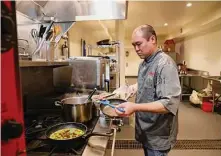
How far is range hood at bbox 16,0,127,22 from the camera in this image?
1893 mm

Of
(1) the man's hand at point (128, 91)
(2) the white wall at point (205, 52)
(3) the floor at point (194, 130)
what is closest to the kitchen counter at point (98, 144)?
(1) the man's hand at point (128, 91)

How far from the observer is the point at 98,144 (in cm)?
111

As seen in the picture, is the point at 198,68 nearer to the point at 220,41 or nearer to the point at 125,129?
the point at 220,41

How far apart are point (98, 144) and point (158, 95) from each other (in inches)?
20.4

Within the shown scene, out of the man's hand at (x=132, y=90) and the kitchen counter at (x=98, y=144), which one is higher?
the man's hand at (x=132, y=90)

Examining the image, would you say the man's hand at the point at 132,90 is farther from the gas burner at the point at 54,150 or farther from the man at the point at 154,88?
the gas burner at the point at 54,150

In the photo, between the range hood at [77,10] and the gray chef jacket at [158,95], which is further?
the range hood at [77,10]

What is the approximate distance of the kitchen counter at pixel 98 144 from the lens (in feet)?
3.31

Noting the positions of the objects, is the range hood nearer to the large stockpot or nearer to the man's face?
the man's face

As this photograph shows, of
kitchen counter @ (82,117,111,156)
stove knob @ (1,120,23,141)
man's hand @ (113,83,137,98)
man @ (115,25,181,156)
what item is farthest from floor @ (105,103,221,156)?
stove knob @ (1,120,23,141)

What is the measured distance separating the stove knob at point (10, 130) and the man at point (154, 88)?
37.5 inches

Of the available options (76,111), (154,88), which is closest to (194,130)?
(154,88)

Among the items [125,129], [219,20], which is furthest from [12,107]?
[219,20]

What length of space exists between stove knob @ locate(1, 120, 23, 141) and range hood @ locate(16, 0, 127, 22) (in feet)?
5.36
